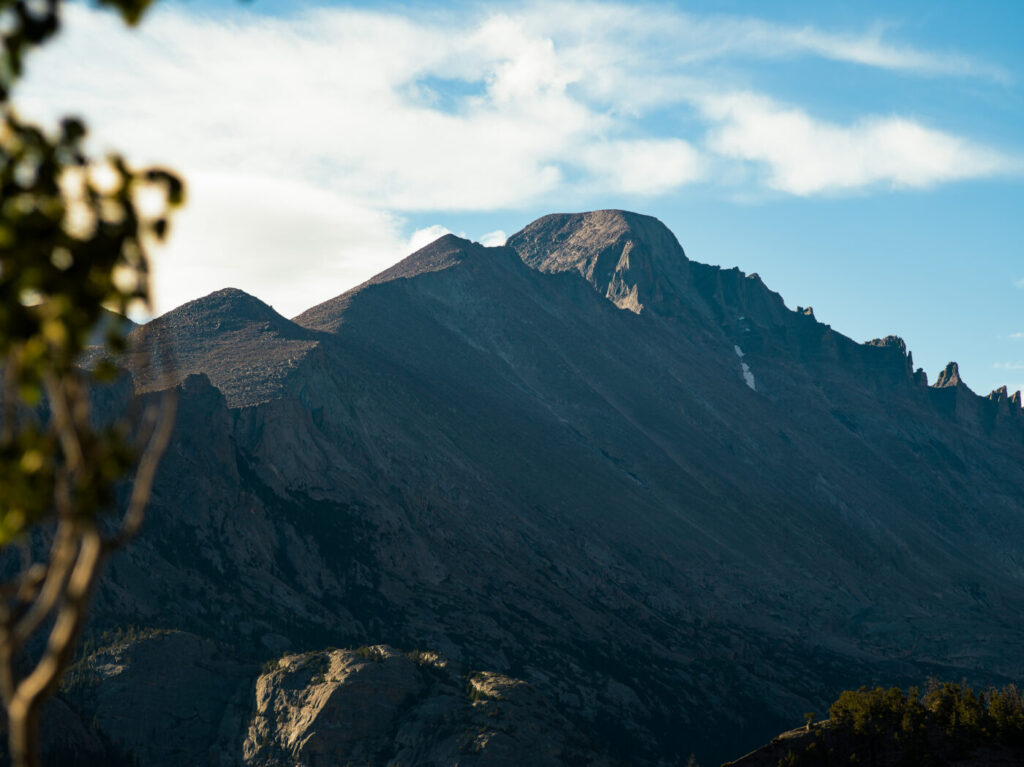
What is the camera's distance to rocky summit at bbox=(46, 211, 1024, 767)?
66188mm

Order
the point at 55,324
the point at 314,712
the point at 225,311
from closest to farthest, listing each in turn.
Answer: the point at 55,324, the point at 314,712, the point at 225,311

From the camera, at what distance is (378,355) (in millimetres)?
150750

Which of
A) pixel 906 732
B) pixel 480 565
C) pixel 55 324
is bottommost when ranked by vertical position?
pixel 906 732

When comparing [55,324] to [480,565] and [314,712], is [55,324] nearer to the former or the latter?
[314,712]

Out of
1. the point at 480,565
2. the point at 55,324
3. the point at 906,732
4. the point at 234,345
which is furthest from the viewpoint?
the point at 234,345

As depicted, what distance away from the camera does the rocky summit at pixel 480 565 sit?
6619 cm

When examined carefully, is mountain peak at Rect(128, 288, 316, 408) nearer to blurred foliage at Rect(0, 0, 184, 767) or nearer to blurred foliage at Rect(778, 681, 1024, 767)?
blurred foliage at Rect(778, 681, 1024, 767)

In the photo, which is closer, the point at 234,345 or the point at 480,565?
the point at 480,565

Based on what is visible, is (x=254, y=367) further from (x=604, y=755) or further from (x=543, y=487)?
(x=604, y=755)

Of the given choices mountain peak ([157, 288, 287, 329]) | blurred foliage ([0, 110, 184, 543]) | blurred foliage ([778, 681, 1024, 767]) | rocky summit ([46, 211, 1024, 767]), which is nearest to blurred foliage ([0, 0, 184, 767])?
blurred foliage ([0, 110, 184, 543])

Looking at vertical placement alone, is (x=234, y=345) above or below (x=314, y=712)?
above

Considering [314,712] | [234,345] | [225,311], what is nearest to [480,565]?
[234,345]

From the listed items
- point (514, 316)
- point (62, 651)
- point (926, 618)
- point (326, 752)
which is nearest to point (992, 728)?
point (326, 752)

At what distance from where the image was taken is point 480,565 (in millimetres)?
112688
